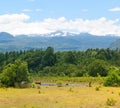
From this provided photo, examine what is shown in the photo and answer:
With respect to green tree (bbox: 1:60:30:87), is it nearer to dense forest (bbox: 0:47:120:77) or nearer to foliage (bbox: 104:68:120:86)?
foliage (bbox: 104:68:120:86)

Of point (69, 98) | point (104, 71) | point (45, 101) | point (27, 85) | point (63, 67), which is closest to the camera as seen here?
point (45, 101)

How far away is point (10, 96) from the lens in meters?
47.8

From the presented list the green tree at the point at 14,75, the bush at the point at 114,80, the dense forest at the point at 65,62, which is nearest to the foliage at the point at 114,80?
the bush at the point at 114,80

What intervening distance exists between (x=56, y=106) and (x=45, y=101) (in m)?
4.34

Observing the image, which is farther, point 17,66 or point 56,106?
point 17,66

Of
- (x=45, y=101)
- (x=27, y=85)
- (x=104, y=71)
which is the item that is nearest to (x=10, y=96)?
(x=45, y=101)

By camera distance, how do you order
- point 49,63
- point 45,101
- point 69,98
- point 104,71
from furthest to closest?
point 49,63 < point 104,71 < point 69,98 < point 45,101

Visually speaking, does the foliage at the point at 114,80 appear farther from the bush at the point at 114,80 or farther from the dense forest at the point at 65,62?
the dense forest at the point at 65,62

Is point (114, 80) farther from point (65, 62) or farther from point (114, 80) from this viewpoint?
point (65, 62)

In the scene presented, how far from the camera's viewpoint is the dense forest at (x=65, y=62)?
365 ft

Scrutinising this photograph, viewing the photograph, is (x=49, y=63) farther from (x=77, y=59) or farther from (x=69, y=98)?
(x=69, y=98)

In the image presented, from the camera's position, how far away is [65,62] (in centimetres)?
13712

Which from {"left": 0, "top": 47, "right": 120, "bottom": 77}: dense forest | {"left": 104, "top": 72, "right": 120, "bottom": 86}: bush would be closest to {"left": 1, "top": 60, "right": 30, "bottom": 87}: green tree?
{"left": 104, "top": 72, "right": 120, "bottom": 86}: bush

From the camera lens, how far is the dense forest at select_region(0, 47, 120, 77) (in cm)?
11119
